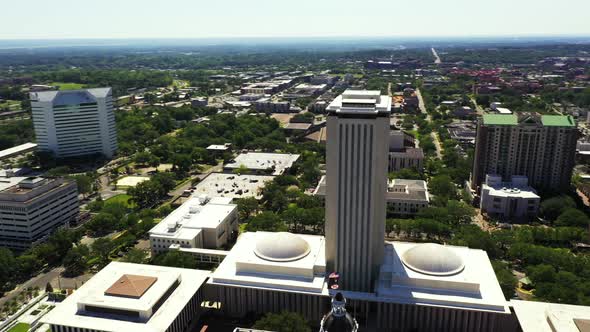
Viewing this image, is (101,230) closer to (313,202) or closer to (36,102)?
(313,202)

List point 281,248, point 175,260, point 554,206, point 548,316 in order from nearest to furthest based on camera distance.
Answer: point 548,316 < point 281,248 < point 175,260 < point 554,206

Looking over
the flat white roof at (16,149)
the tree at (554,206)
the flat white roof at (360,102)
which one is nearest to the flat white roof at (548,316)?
the flat white roof at (360,102)

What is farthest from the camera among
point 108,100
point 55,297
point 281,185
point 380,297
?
point 108,100

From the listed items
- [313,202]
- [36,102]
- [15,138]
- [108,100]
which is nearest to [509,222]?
[313,202]

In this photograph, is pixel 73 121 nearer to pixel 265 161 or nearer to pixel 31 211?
pixel 265 161


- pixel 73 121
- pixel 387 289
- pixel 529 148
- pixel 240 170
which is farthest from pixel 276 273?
pixel 73 121

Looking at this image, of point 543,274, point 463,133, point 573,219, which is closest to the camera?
point 543,274
